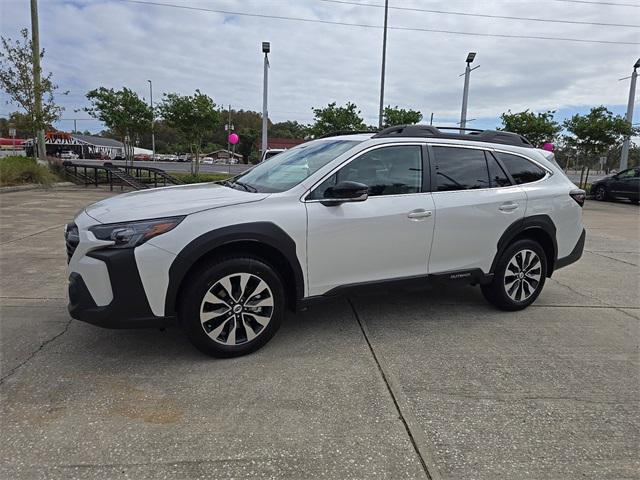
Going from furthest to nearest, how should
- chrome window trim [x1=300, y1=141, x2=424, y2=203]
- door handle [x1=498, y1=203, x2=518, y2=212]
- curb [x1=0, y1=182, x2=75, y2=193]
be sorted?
curb [x1=0, y1=182, x2=75, y2=193], door handle [x1=498, y1=203, x2=518, y2=212], chrome window trim [x1=300, y1=141, x2=424, y2=203]

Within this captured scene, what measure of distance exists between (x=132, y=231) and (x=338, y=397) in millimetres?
1767

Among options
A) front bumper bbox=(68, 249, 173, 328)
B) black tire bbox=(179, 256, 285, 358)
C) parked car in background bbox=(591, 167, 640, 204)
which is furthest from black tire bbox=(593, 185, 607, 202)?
front bumper bbox=(68, 249, 173, 328)

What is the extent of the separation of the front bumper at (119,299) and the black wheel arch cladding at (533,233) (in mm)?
3154

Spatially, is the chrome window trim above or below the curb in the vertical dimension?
above

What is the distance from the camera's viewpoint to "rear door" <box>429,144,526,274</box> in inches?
164

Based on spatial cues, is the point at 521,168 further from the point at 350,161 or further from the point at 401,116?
the point at 401,116

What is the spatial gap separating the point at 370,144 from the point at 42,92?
17.9 metres

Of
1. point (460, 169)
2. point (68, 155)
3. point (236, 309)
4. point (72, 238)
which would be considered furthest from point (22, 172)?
point (68, 155)

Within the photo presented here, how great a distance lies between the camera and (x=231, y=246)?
11.2 feet

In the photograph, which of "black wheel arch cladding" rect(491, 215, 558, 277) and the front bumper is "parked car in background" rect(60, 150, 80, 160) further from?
"black wheel arch cladding" rect(491, 215, 558, 277)

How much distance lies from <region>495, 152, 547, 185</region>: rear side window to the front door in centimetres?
107

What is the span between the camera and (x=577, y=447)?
8.48 feet

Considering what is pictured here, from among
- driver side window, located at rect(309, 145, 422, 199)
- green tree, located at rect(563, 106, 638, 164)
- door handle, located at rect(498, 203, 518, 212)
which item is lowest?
door handle, located at rect(498, 203, 518, 212)

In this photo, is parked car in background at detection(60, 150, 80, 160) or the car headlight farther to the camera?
parked car in background at detection(60, 150, 80, 160)
